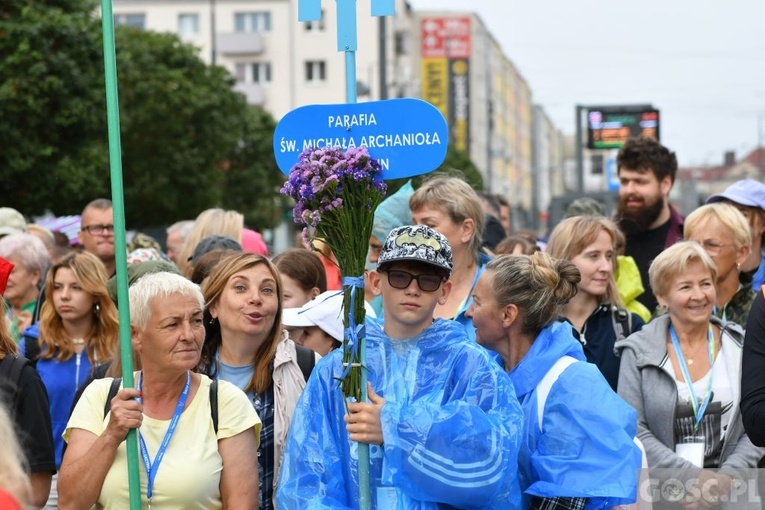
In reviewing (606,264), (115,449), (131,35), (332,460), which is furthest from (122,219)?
(131,35)

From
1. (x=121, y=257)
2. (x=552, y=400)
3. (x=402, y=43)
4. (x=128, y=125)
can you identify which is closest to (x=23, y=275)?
(x=121, y=257)

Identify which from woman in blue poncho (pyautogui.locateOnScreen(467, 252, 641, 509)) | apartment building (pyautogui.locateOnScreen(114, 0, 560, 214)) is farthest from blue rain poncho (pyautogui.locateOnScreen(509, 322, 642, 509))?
apartment building (pyautogui.locateOnScreen(114, 0, 560, 214))

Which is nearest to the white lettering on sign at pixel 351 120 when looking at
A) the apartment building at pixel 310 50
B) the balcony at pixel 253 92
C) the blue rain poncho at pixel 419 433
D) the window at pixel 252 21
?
the blue rain poncho at pixel 419 433

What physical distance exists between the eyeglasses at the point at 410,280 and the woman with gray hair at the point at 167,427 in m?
0.79

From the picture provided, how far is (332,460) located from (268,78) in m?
70.7

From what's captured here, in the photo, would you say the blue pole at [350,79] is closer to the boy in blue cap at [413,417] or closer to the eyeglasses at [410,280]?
the boy in blue cap at [413,417]

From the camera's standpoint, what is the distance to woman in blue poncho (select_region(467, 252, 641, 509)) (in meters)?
4.35

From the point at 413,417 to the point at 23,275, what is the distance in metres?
4.44

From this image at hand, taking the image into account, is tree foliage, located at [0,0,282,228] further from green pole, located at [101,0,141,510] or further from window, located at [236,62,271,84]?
window, located at [236,62,271,84]

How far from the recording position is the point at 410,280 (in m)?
4.21

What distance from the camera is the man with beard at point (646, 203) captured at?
25.1 ft

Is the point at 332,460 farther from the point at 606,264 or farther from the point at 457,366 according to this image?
the point at 606,264

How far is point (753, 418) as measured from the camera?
4.28 metres

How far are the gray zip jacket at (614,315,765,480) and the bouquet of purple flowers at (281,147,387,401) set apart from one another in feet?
6.30
